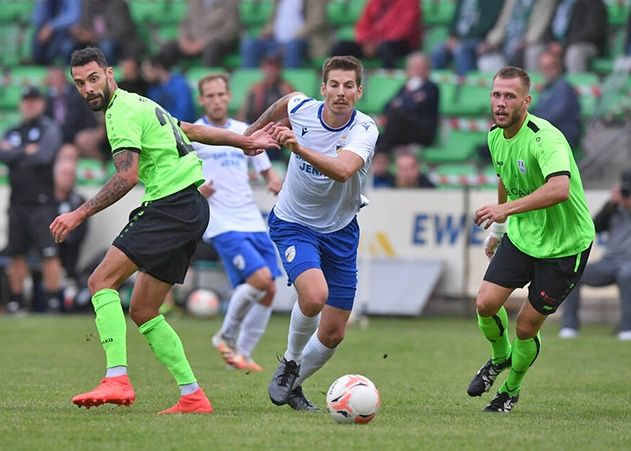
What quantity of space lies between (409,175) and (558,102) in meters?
2.23

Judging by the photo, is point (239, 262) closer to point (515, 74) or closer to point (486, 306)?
point (486, 306)

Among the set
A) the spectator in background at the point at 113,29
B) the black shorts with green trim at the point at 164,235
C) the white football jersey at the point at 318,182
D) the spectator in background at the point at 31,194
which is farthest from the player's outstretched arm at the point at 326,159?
the spectator in background at the point at 113,29

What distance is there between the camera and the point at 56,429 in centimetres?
755

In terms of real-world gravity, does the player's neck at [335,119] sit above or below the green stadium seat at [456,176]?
above

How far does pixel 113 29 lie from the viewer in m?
23.1

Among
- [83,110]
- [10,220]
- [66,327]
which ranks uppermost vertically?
[83,110]

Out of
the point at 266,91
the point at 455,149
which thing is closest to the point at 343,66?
the point at 266,91

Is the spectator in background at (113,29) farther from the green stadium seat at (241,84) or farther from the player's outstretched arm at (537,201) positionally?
the player's outstretched arm at (537,201)

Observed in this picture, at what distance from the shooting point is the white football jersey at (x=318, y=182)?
878 centimetres

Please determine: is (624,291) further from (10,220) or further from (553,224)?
(10,220)

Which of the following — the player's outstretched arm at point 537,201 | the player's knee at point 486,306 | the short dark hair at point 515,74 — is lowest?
the player's knee at point 486,306

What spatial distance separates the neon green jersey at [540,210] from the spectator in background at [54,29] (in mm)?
15489

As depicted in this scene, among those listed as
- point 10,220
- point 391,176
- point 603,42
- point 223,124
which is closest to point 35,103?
point 10,220

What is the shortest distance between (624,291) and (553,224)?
6928 mm
